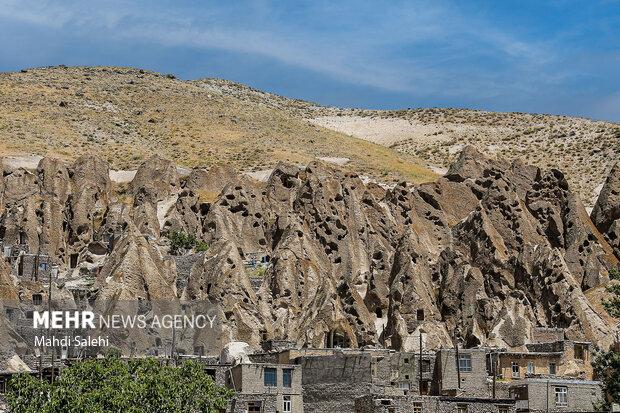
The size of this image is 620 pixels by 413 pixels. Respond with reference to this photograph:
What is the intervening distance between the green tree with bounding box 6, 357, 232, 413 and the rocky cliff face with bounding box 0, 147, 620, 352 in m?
19.6

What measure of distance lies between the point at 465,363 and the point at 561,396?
7344 mm

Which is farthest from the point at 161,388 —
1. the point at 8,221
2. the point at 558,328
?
the point at 8,221

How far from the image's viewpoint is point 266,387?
89.9m

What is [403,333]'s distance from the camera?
109m

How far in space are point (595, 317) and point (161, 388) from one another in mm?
45654

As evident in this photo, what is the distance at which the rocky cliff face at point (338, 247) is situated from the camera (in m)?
111

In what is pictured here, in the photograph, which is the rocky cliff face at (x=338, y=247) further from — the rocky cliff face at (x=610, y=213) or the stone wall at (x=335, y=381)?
the stone wall at (x=335, y=381)

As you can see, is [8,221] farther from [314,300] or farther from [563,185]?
[563,185]

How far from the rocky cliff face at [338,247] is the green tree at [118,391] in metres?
19.6

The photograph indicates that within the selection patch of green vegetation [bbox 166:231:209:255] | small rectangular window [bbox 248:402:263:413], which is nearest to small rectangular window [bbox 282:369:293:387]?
small rectangular window [bbox 248:402:263:413]

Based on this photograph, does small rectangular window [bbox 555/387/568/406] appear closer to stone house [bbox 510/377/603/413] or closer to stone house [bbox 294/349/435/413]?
stone house [bbox 510/377/603/413]

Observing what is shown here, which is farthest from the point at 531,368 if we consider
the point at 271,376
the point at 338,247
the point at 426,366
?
the point at 338,247

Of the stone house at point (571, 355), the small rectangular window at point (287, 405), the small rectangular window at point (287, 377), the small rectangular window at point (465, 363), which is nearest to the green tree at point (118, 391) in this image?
the small rectangular window at point (287, 405)

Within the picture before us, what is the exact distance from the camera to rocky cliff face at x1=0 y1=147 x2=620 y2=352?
111125 millimetres
